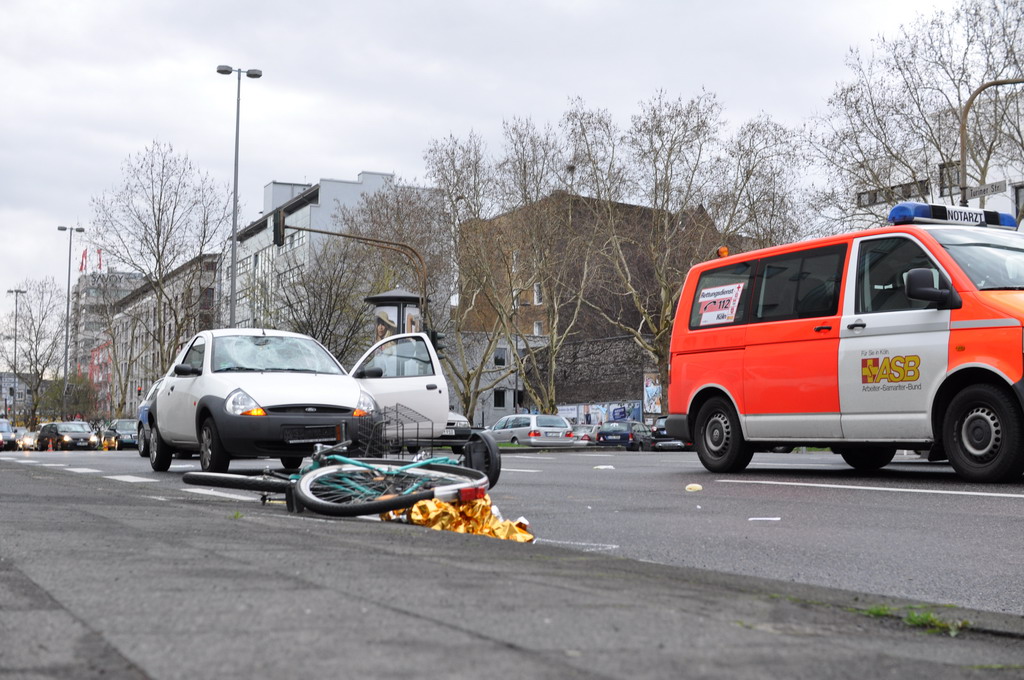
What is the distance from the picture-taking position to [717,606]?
12.5 feet

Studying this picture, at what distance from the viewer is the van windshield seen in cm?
1080

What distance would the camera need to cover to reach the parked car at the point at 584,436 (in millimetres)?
45203

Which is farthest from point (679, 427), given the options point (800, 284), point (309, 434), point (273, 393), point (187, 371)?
point (187, 371)

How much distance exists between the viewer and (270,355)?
546 inches

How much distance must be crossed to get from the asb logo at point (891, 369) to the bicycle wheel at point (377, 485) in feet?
17.2

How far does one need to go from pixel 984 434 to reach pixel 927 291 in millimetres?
1359

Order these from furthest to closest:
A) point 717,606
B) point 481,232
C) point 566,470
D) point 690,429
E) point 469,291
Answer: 1. point 469,291
2. point 481,232
3. point 566,470
4. point 690,429
5. point 717,606

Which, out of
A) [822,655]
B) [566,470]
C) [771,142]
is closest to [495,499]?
[566,470]

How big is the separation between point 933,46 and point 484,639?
4136cm

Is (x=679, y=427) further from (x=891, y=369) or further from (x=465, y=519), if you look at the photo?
(x=465, y=519)

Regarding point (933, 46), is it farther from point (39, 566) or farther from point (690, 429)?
point (39, 566)

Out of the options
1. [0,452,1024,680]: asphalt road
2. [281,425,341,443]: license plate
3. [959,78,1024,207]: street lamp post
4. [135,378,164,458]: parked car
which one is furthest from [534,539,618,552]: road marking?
[959,78,1024,207]: street lamp post

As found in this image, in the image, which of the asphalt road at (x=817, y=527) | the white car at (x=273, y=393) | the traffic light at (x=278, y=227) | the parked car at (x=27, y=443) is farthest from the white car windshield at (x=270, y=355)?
the parked car at (x=27, y=443)

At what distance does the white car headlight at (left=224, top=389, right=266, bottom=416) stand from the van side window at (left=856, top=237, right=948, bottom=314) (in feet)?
20.5
